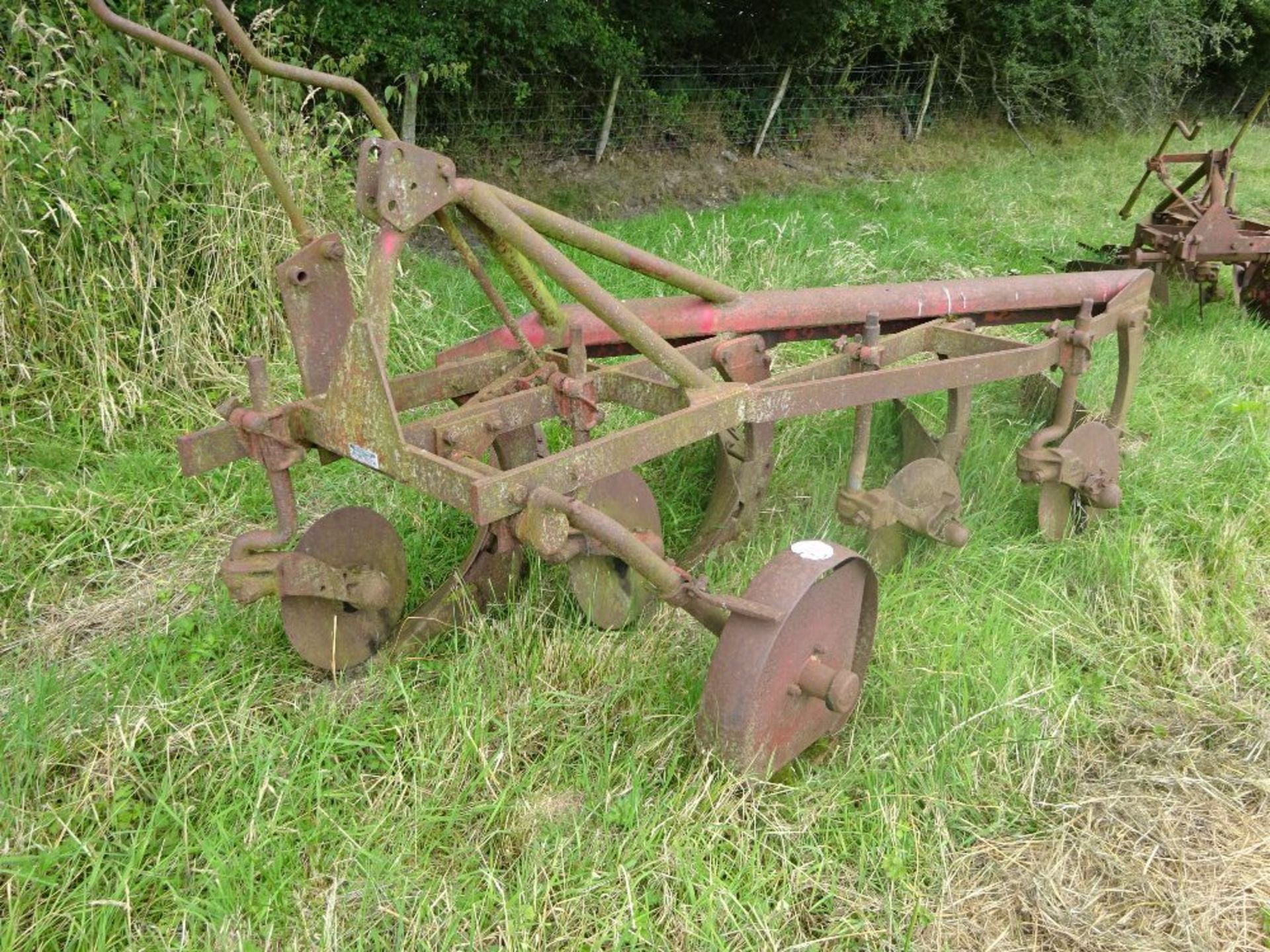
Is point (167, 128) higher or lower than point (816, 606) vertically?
higher

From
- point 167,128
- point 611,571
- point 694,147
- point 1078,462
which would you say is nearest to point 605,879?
point 611,571

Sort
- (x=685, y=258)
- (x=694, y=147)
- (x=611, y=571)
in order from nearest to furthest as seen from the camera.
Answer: (x=611, y=571) → (x=685, y=258) → (x=694, y=147)

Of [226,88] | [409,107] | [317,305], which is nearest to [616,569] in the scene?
[317,305]

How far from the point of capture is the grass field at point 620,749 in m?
1.99

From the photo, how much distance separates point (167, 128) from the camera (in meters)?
4.17

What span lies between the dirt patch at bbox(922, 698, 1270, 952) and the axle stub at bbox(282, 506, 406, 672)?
160 centimetres

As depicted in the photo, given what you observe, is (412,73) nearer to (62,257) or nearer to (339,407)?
(62,257)

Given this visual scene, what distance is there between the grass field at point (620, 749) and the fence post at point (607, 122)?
645cm

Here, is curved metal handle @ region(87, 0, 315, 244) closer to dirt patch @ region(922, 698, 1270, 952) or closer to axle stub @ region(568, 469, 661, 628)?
axle stub @ region(568, 469, 661, 628)

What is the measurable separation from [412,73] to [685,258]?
2558mm

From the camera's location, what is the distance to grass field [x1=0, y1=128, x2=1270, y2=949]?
6.52 feet

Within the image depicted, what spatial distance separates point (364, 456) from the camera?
87.4 inches

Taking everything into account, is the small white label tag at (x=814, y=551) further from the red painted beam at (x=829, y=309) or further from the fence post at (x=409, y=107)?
the fence post at (x=409, y=107)

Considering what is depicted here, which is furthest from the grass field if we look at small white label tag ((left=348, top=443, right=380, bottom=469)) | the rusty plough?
the rusty plough
